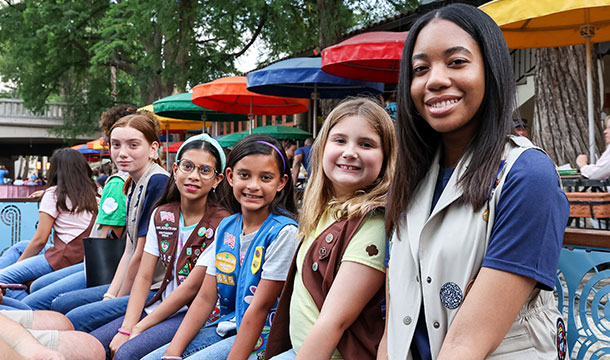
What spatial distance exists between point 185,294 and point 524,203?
2.11 meters

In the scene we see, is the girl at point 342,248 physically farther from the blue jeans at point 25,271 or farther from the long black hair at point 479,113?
the blue jeans at point 25,271

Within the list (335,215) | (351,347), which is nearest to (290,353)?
(351,347)

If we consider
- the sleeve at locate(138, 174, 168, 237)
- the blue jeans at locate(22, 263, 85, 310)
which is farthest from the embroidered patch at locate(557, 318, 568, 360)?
the blue jeans at locate(22, 263, 85, 310)

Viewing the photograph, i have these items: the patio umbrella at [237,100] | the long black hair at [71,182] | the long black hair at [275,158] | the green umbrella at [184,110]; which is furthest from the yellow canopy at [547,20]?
the green umbrella at [184,110]

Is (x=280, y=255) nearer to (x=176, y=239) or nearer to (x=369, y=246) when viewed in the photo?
(x=369, y=246)

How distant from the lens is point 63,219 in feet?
15.2

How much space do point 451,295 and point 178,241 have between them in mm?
2143

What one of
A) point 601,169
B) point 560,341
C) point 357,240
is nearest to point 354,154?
point 357,240

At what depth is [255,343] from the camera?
239cm

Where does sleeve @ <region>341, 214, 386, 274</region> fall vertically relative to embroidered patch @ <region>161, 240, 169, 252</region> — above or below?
above

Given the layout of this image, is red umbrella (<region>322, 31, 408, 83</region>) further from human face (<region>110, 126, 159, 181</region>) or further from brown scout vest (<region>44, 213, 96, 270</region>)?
brown scout vest (<region>44, 213, 96, 270</region>)

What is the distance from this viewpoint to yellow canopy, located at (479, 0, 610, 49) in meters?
4.31

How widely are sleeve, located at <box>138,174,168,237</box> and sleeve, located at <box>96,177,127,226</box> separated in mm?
437

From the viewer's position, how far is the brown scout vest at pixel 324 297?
6.46ft
